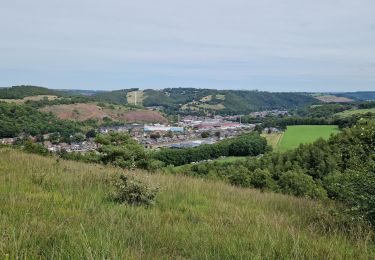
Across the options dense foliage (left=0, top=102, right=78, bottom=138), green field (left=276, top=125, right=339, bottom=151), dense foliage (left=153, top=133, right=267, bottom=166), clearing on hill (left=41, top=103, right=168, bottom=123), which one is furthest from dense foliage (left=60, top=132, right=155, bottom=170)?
clearing on hill (left=41, top=103, right=168, bottom=123)

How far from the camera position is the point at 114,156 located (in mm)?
17750

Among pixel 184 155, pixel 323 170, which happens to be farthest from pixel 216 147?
pixel 323 170

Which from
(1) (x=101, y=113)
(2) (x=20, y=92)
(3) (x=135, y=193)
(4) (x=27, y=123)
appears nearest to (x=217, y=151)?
(4) (x=27, y=123)

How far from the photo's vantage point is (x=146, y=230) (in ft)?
14.0

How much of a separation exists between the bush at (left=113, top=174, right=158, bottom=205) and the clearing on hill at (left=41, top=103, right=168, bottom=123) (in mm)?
126470

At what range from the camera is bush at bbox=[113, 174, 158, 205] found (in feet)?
20.8

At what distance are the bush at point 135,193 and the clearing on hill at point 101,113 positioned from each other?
415 ft

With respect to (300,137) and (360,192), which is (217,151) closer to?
(300,137)

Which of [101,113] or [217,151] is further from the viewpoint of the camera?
[101,113]

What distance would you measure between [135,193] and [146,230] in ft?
7.33

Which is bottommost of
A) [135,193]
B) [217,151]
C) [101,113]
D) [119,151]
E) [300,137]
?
[217,151]

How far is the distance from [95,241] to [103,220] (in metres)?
1.11

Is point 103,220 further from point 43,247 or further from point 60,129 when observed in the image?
point 60,129

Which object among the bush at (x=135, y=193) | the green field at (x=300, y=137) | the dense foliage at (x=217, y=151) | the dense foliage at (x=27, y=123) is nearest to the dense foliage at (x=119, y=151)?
the bush at (x=135, y=193)
